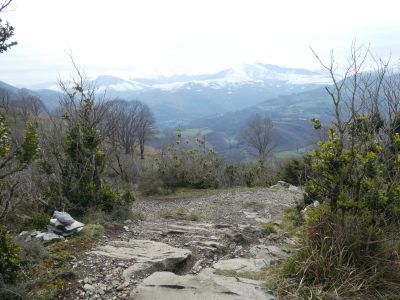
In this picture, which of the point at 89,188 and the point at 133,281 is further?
the point at 89,188

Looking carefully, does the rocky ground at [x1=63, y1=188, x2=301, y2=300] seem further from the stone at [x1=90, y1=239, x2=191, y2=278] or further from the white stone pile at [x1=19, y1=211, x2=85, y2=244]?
the white stone pile at [x1=19, y1=211, x2=85, y2=244]

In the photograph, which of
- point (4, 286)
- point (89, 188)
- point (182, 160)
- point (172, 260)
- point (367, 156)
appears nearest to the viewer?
point (4, 286)

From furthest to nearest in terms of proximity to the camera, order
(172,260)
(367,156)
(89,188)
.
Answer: (89,188), (172,260), (367,156)

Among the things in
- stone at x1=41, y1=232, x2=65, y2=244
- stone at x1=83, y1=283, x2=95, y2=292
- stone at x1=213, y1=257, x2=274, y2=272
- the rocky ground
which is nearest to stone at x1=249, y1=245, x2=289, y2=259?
the rocky ground

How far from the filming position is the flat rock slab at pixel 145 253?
6.37 metres

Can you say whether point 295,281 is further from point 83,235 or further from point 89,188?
point 89,188

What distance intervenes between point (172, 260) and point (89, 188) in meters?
4.59

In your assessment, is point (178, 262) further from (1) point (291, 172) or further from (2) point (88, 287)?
(1) point (291, 172)

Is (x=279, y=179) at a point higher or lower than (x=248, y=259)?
lower

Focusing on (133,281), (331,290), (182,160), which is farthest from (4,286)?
(182,160)

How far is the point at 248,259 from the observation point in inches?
275

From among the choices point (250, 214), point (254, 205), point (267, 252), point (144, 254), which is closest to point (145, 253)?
point (144, 254)

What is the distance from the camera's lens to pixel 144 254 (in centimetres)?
691

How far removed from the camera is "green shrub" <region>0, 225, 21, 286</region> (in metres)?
4.99
